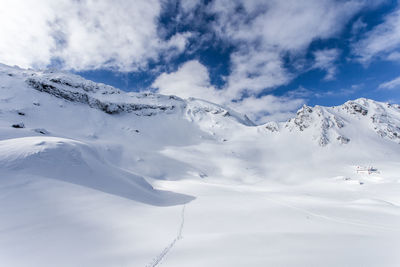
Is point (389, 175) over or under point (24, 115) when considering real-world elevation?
under

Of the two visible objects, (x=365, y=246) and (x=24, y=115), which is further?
(x=24, y=115)

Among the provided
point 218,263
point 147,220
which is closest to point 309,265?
point 218,263

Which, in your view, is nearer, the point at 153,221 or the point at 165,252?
the point at 165,252

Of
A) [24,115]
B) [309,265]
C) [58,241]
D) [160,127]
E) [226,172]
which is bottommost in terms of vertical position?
[58,241]

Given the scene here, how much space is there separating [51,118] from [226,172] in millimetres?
50013

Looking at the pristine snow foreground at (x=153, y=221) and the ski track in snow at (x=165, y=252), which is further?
the pristine snow foreground at (x=153, y=221)

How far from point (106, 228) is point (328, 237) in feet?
29.7

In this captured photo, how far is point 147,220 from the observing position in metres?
9.02

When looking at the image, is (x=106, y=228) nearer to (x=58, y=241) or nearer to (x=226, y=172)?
(x=58, y=241)

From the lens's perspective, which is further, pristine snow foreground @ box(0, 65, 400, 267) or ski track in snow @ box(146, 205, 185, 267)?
pristine snow foreground @ box(0, 65, 400, 267)

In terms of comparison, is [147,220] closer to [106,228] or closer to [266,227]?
[106,228]

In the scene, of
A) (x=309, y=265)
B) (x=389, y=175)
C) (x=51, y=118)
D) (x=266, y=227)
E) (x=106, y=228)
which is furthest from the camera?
(x=51, y=118)

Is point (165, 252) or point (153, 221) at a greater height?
point (153, 221)

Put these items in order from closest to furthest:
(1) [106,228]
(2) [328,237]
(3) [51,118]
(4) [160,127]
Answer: (2) [328,237] < (1) [106,228] < (3) [51,118] < (4) [160,127]
